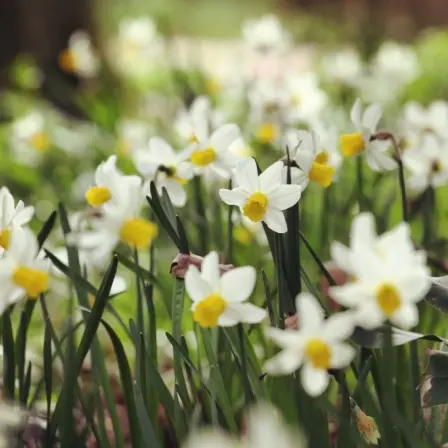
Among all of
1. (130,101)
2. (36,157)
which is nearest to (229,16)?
(130,101)

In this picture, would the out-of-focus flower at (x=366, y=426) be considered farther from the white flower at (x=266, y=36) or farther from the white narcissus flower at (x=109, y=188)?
the white flower at (x=266, y=36)

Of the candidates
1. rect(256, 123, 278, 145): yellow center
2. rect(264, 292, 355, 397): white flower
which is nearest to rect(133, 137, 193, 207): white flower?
rect(264, 292, 355, 397): white flower

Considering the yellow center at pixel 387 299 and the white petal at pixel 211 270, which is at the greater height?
the yellow center at pixel 387 299

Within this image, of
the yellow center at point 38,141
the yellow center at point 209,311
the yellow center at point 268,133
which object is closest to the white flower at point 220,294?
the yellow center at point 209,311

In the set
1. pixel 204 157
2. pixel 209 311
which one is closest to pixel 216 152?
pixel 204 157

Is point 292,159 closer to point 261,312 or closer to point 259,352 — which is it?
point 261,312

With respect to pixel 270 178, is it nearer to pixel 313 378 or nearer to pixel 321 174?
pixel 321 174
